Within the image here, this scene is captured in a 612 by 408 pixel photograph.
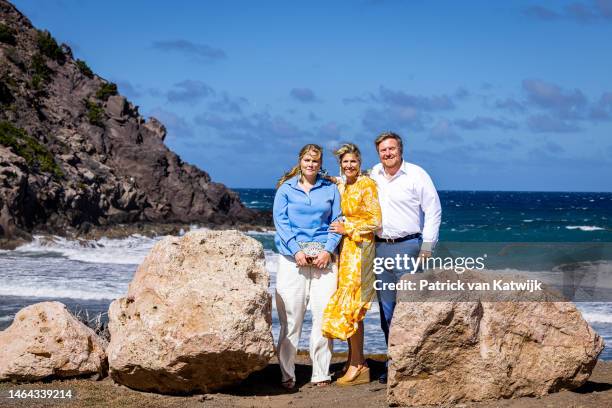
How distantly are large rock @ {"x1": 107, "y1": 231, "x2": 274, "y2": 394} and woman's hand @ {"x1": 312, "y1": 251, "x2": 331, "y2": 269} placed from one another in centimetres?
50

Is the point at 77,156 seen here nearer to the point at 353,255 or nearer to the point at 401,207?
the point at 353,255

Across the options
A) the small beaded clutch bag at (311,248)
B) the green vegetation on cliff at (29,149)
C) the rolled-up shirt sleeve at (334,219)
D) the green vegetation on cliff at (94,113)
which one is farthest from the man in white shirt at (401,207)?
the green vegetation on cliff at (94,113)

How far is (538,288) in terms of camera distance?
6184mm

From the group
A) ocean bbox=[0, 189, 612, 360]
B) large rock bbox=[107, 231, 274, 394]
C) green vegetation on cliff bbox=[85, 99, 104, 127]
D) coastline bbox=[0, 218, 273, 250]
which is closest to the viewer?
large rock bbox=[107, 231, 274, 394]

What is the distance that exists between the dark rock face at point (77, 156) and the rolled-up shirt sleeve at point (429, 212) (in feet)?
81.9

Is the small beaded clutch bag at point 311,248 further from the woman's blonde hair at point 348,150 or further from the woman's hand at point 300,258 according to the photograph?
the woman's blonde hair at point 348,150

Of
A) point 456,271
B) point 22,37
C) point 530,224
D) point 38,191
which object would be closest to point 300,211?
point 456,271

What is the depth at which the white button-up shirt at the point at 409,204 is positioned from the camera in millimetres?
6594

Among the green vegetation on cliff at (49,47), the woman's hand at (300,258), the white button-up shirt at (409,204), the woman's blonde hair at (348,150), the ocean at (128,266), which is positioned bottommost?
the ocean at (128,266)

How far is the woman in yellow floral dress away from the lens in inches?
262

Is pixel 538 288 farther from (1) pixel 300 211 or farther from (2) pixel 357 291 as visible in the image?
(1) pixel 300 211

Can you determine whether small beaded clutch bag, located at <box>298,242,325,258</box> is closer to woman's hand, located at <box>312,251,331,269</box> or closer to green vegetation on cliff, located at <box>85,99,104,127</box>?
woman's hand, located at <box>312,251,331,269</box>

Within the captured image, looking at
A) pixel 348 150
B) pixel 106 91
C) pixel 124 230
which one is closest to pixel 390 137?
pixel 348 150

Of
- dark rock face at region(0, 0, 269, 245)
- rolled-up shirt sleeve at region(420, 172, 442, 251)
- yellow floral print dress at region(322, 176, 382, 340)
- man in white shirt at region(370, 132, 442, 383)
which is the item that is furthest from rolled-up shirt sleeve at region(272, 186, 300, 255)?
dark rock face at region(0, 0, 269, 245)
